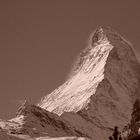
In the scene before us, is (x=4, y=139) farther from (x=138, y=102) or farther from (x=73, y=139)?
(x=138, y=102)

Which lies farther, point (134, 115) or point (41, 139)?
point (41, 139)

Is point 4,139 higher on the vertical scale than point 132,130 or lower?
higher

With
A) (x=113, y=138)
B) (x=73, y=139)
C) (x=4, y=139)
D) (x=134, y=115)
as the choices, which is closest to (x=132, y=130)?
(x=113, y=138)

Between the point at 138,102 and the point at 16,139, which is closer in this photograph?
the point at 138,102

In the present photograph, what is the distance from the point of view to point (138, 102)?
76.6m

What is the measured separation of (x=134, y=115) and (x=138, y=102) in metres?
1.86

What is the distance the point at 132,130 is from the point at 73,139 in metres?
136

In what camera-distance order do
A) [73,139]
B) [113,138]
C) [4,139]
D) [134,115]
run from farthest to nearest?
[73,139] → [4,139] → [134,115] → [113,138]

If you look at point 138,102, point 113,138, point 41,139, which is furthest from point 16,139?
point 113,138

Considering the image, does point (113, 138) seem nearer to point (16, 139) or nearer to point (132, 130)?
point (132, 130)

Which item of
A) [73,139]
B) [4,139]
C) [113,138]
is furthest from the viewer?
[73,139]

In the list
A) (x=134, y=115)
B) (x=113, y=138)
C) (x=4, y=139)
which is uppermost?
(x=4, y=139)

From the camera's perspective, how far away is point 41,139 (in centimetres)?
19988

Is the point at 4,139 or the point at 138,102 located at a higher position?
the point at 4,139
